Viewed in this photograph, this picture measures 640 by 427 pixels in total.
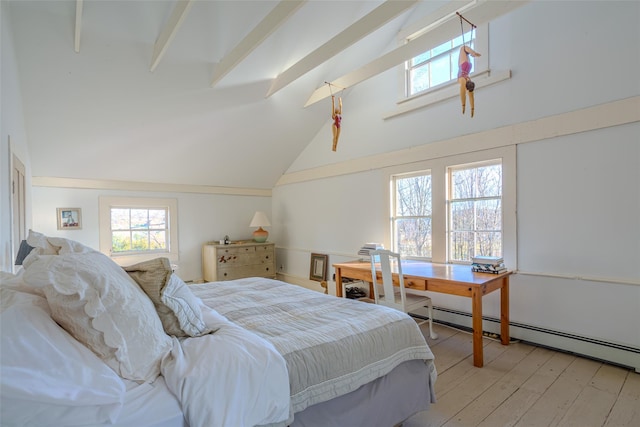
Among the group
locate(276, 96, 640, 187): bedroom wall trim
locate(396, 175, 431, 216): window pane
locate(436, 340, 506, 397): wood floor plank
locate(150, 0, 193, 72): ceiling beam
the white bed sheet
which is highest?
locate(150, 0, 193, 72): ceiling beam

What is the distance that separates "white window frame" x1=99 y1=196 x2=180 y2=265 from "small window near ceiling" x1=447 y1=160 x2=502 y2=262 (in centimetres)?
401

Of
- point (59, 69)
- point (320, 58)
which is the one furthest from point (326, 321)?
point (59, 69)

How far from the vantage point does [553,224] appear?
2.76 m

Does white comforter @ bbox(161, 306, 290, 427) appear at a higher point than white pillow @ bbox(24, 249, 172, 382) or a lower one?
lower

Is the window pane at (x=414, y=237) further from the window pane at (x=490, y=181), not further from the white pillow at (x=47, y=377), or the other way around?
the white pillow at (x=47, y=377)

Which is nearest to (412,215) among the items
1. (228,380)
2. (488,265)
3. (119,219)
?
(488,265)

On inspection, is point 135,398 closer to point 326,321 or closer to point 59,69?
point 326,321

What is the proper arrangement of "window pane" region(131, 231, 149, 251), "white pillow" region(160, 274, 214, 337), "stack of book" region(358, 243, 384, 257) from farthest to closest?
"window pane" region(131, 231, 149, 251) → "stack of book" region(358, 243, 384, 257) → "white pillow" region(160, 274, 214, 337)

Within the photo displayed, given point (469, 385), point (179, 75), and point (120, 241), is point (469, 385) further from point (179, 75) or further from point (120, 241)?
point (120, 241)

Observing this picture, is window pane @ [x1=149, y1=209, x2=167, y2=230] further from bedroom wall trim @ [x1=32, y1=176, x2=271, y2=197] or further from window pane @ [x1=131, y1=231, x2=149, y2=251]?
bedroom wall trim @ [x1=32, y1=176, x2=271, y2=197]

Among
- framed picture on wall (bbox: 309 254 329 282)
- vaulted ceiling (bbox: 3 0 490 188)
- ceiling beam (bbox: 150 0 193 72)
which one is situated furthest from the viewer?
framed picture on wall (bbox: 309 254 329 282)

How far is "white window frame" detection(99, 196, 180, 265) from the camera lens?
4.45 meters

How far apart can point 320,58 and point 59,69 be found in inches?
91.9

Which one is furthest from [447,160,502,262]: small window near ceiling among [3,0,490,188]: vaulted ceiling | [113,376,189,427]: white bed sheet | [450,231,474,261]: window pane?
[113,376,189,427]: white bed sheet
